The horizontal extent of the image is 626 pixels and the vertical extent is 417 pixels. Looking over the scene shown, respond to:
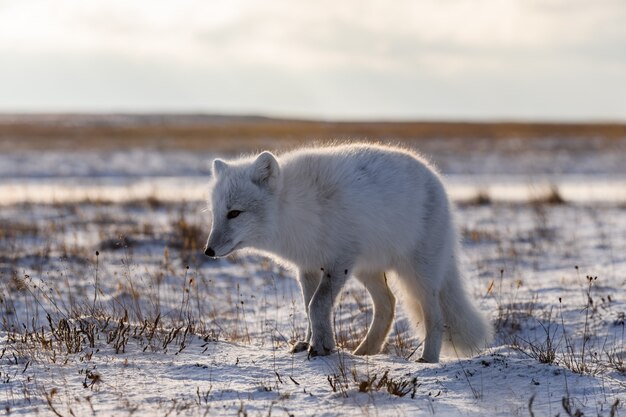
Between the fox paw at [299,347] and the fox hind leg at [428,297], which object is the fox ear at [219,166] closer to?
the fox paw at [299,347]

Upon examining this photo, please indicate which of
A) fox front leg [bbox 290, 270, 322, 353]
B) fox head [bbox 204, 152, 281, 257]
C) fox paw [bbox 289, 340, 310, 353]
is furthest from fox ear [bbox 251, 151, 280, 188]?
fox paw [bbox 289, 340, 310, 353]

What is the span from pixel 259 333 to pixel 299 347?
122 centimetres

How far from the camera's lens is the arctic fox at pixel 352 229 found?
5.41 meters

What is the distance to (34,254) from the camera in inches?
372

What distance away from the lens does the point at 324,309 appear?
5398 mm

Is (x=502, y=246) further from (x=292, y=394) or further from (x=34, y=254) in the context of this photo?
(x=292, y=394)

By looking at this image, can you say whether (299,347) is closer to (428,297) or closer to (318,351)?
(318,351)

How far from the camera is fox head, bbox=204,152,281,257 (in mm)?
5352

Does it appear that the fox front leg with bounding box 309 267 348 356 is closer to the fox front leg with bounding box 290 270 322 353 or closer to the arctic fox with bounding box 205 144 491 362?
the arctic fox with bounding box 205 144 491 362

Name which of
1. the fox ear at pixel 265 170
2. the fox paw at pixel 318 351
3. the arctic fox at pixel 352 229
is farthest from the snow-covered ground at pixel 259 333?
the fox ear at pixel 265 170

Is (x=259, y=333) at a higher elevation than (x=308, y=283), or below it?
below

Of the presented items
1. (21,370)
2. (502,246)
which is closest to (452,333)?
(21,370)

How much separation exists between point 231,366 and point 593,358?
265 cm

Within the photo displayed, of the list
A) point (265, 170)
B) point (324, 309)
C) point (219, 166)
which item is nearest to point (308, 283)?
point (324, 309)
